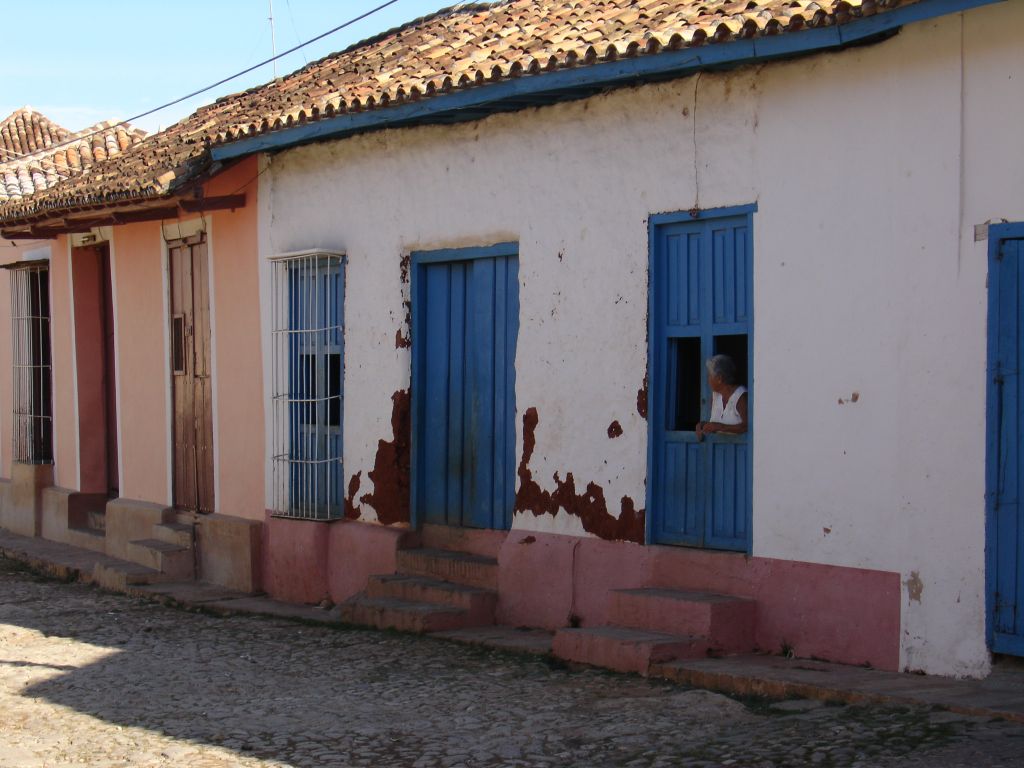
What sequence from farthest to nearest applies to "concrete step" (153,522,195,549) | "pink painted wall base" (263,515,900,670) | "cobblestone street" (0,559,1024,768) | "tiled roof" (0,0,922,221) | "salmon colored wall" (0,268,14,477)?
"salmon colored wall" (0,268,14,477), "concrete step" (153,522,195,549), "tiled roof" (0,0,922,221), "pink painted wall base" (263,515,900,670), "cobblestone street" (0,559,1024,768)

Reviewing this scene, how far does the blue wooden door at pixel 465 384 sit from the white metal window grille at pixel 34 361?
6680mm

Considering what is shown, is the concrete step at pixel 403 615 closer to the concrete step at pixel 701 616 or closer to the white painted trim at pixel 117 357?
the concrete step at pixel 701 616

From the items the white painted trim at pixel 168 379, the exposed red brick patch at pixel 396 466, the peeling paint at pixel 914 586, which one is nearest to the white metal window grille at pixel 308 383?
the exposed red brick patch at pixel 396 466

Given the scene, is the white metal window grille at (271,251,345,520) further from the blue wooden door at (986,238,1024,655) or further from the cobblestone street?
the blue wooden door at (986,238,1024,655)

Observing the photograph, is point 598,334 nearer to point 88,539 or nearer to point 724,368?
point 724,368

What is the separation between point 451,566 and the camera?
9.52 meters

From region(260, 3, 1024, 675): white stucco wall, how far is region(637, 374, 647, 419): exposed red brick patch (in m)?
0.04

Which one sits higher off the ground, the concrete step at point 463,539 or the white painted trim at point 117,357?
the white painted trim at point 117,357

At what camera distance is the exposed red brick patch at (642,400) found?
8281 mm

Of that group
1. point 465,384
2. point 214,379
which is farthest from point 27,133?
point 465,384

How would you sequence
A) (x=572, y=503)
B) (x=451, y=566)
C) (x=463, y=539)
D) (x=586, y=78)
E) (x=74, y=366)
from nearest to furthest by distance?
(x=586, y=78) → (x=572, y=503) → (x=451, y=566) → (x=463, y=539) → (x=74, y=366)

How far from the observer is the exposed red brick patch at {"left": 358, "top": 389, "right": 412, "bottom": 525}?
1011cm

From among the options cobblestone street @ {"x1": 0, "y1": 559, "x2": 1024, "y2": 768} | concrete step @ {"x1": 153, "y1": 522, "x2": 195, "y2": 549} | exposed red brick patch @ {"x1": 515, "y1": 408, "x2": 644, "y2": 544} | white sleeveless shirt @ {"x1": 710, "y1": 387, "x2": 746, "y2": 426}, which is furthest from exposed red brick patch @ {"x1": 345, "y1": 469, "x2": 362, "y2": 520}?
white sleeveless shirt @ {"x1": 710, "y1": 387, "x2": 746, "y2": 426}

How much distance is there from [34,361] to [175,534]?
4201 millimetres
